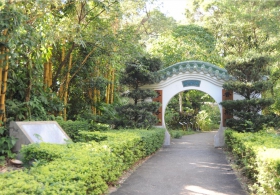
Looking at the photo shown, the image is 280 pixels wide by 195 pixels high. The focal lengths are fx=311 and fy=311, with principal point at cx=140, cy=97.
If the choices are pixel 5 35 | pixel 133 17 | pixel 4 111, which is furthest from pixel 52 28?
pixel 133 17

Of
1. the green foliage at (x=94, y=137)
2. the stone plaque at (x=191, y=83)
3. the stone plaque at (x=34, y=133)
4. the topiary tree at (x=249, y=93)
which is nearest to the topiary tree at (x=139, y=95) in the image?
the stone plaque at (x=191, y=83)

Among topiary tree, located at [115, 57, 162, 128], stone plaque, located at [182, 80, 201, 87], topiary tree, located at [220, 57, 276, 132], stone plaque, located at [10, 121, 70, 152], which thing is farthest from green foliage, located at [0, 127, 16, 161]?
stone plaque, located at [182, 80, 201, 87]

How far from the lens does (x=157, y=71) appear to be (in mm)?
11641

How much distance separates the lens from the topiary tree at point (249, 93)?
972cm

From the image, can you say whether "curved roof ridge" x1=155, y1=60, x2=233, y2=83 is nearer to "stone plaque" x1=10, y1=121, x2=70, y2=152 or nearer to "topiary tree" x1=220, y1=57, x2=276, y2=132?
"topiary tree" x1=220, y1=57, x2=276, y2=132

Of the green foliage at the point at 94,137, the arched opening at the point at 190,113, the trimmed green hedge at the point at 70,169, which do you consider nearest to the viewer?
the trimmed green hedge at the point at 70,169

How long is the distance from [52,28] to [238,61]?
5961 mm

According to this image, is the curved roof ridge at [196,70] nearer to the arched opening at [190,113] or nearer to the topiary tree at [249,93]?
the topiary tree at [249,93]

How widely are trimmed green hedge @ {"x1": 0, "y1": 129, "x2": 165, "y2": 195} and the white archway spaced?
5444 millimetres

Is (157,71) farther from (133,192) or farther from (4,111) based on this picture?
(133,192)

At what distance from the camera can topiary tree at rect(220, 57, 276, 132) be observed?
9719 mm

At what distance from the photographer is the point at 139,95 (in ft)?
36.3

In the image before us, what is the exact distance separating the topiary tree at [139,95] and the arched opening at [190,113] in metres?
7.90

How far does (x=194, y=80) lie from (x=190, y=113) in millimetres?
8529
